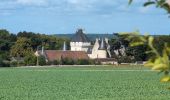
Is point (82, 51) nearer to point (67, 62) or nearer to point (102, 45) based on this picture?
point (102, 45)

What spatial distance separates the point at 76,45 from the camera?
191000 millimetres

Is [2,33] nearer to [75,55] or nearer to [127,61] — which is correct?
[75,55]

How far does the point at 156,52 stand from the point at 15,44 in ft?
501

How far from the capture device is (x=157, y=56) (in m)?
2.52

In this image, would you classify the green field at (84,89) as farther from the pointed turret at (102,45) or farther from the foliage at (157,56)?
the pointed turret at (102,45)

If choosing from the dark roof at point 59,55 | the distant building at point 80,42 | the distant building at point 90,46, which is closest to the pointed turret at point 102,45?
the distant building at point 90,46

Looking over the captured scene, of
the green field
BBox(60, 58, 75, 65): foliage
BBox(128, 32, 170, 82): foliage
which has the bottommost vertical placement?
the green field

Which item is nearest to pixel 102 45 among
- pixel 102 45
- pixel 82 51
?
pixel 102 45

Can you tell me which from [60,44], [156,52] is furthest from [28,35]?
[156,52]

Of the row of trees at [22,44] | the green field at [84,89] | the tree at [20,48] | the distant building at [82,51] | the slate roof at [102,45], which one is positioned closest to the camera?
the green field at [84,89]

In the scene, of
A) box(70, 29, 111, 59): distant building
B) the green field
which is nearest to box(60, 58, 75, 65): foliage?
box(70, 29, 111, 59): distant building

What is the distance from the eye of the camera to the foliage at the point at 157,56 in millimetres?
2484

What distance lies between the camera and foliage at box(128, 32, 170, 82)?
97.8 inches

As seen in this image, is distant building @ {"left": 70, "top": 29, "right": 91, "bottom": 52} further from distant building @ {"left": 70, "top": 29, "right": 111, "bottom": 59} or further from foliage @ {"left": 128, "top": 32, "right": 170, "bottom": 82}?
foliage @ {"left": 128, "top": 32, "right": 170, "bottom": 82}
